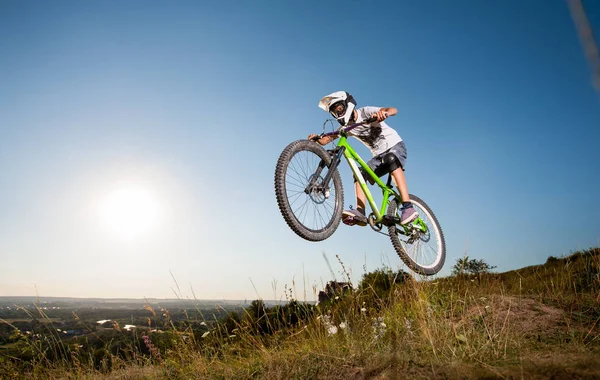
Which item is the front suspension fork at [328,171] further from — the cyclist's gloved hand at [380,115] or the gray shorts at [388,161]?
the gray shorts at [388,161]

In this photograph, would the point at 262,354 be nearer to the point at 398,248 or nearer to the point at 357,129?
the point at 398,248

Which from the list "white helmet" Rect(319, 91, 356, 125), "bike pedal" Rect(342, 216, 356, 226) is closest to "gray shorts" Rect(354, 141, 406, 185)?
"bike pedal" Rect(342, 216, 356, 226)

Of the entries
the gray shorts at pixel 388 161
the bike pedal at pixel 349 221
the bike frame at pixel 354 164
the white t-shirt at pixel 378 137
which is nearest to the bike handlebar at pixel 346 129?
the bike frame at pixel 354 164

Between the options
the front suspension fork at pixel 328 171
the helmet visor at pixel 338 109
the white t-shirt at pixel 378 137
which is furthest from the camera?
the white t-shirt at pixel 378 137

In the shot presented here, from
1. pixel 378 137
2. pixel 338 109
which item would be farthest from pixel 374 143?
pixel 338 109

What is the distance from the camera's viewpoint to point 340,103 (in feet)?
17.9

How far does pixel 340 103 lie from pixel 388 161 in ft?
4.49

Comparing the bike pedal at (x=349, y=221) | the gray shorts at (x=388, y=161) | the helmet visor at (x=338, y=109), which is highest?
the helmet visor at (x=338, y=109)

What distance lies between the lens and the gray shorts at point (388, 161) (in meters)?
6.16

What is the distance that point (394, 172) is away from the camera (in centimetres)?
632

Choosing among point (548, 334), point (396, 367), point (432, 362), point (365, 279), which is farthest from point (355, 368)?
point (365, 279)

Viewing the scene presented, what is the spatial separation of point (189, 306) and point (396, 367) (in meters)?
3.92

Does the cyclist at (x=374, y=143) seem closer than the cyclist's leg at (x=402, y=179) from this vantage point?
Yes

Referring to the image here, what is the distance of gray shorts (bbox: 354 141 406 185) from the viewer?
616cm
